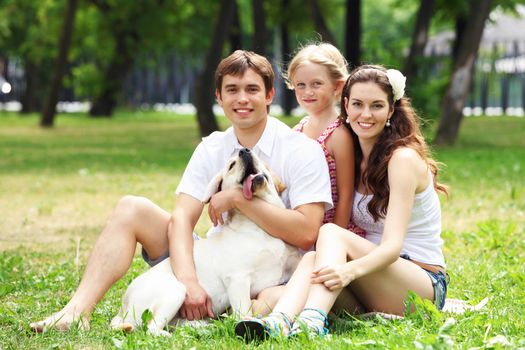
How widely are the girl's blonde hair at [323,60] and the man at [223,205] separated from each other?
23.8 inches

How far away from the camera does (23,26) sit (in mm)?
40094

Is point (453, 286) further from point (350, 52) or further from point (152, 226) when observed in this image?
point (350, 52)

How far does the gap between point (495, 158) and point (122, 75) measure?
22.7 meters

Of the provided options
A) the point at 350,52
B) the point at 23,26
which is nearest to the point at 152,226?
the point at 350,52

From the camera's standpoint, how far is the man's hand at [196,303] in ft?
16.3

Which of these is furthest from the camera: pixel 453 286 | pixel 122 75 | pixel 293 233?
pixel 122 75

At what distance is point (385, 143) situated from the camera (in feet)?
17.1

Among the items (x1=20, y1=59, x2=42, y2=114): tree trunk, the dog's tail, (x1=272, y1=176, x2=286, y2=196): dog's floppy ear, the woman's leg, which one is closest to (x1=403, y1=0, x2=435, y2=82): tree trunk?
(x1=272, y1=176, x2=286, y2=196): dog's floppy ear

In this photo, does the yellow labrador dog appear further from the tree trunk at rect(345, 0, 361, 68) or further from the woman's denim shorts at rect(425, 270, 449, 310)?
the tree trunk at rect(345, 0, 361, 68)

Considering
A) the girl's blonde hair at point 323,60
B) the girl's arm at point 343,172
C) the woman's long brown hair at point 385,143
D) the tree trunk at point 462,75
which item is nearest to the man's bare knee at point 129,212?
the girl's arm at point 343,172

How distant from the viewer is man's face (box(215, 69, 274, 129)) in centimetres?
534

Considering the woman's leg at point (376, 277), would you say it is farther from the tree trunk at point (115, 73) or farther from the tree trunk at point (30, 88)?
the tree trunk at point (30, 88)

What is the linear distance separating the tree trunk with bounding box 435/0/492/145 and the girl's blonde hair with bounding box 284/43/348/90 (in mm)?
11646

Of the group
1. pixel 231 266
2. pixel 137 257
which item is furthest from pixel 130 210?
pixel 137 257
